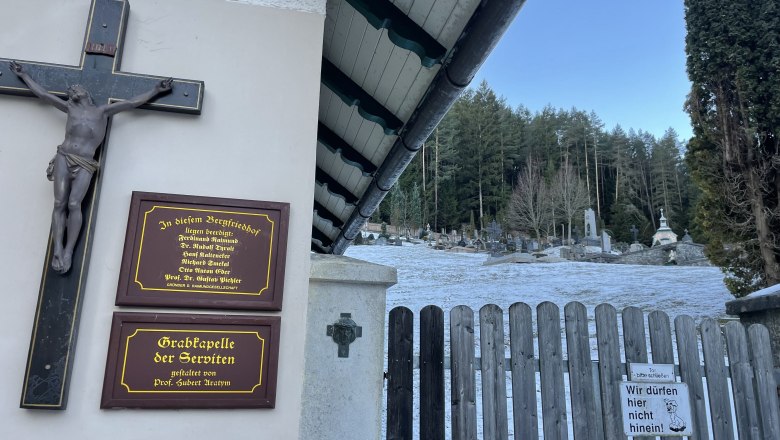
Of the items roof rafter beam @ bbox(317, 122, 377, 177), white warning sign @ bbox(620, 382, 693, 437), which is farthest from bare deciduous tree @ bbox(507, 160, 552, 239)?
white warning sign @ bbox(620, 382, 693, 437)

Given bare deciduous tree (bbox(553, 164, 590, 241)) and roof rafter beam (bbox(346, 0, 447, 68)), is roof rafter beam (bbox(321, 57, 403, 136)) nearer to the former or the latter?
roof rafter beam (bbox(346, 0, 447, 68))

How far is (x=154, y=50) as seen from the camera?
6.99 ft

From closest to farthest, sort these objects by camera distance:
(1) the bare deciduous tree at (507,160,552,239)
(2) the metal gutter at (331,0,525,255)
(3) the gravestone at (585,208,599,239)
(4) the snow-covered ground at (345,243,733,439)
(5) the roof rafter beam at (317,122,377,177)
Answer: (2) the metal gutter at (331,0,525,255)
(5) the roof rafter beam at (317,122,377,177)
(4) the snow-covered ground at (345,243,733,439)
(3) the gravestone at (585,208,599,239)
(1) the bare deciduous tree at (507,160,552,239)

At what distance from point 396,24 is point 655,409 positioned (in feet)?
8.50

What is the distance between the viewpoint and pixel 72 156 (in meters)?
1.78

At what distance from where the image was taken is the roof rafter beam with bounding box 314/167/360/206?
5.44 m

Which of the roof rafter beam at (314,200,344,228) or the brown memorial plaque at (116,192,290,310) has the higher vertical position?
the roof rafter beam at (314,200,344,228)

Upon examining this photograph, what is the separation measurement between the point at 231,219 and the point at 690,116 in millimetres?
13365

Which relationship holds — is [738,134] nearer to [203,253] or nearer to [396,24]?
[396,24]

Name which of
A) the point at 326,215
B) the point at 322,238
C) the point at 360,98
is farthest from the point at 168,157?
the point at 322,238

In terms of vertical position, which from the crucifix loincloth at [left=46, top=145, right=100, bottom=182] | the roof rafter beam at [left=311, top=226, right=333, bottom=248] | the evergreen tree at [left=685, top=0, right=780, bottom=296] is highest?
the evergreen tree at [left=685, top=0, right=780, bottom=296]

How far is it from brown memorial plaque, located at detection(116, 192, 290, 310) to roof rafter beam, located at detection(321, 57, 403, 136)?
154cm

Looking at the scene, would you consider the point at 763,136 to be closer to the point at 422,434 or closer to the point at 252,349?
the point at 422,434

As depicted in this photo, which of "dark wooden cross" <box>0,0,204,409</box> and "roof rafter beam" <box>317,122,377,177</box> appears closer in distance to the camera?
"dark wooden cross" <box>0,0,204,409</box>
